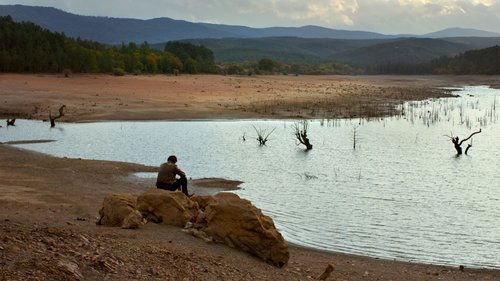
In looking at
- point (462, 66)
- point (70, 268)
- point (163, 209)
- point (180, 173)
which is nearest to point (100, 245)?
point (70, 268)

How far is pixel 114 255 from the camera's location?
32.5ft

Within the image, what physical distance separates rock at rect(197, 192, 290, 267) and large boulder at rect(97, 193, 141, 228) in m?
1.50

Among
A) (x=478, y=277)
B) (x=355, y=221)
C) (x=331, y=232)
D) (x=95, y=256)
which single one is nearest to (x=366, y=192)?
(x=355, y=221)

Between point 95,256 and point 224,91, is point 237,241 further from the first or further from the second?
point 224,91

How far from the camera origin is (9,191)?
1680cm

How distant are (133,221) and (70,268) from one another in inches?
154

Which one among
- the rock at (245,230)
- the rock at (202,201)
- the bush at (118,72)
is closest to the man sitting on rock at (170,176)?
the rock at (202,201)

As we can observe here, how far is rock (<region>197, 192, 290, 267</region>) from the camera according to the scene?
39.0 ft

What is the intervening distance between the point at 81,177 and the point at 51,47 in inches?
2453

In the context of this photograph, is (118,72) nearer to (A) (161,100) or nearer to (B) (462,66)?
(A) (161,100)

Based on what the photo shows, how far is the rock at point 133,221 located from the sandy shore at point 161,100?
3307 centimetres

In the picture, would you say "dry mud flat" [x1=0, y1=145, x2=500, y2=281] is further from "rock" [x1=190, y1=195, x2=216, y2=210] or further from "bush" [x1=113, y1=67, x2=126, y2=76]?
"bush" [x1=113, y1=67, x2=126, y2=76]

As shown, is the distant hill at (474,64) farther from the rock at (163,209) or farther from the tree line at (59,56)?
the rock at (163,209)

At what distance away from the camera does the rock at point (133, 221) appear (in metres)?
12.6
